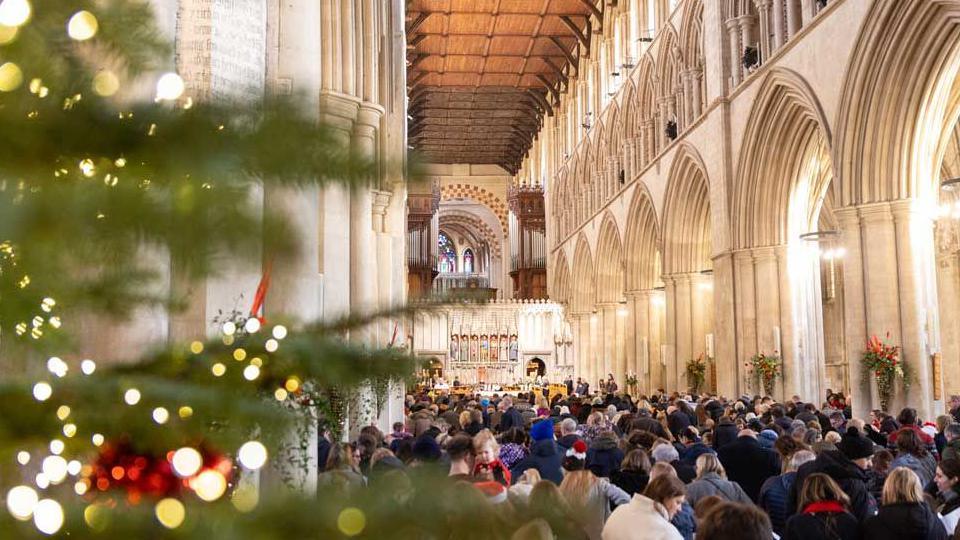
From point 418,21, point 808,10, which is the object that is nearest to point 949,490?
point 808,10

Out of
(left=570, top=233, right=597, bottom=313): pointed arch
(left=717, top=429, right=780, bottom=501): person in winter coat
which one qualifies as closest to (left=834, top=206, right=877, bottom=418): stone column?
(left=717, top=429, right=780, bottom=501): person in winter coat

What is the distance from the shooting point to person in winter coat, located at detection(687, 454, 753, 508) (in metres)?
5.07

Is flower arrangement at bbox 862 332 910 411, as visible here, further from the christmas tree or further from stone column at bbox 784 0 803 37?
the christmas tree

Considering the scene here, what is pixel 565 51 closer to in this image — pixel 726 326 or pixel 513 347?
pixel 513 347

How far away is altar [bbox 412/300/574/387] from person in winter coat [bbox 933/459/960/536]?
28008 mm

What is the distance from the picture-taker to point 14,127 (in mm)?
592

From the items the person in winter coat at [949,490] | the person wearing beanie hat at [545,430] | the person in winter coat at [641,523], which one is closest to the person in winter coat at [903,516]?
the person in winter coat at [949,490]

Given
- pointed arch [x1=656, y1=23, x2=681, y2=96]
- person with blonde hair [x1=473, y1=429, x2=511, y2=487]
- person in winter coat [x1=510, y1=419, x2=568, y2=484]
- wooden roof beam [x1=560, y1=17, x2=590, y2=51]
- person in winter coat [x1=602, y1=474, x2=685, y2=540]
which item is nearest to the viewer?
person in winter coat [x1=602, y1=474, x2=685, y2=540]

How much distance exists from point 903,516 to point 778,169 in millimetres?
14336

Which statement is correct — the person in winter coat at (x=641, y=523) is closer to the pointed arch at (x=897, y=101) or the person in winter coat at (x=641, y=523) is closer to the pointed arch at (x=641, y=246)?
the pointed arch at (x=897, y=101)

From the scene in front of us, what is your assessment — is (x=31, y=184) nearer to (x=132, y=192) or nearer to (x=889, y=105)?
(x=132, y=192)

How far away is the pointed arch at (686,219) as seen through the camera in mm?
21938

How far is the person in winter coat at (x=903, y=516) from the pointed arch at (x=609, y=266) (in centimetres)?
2554

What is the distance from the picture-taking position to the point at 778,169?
58.5 feet
